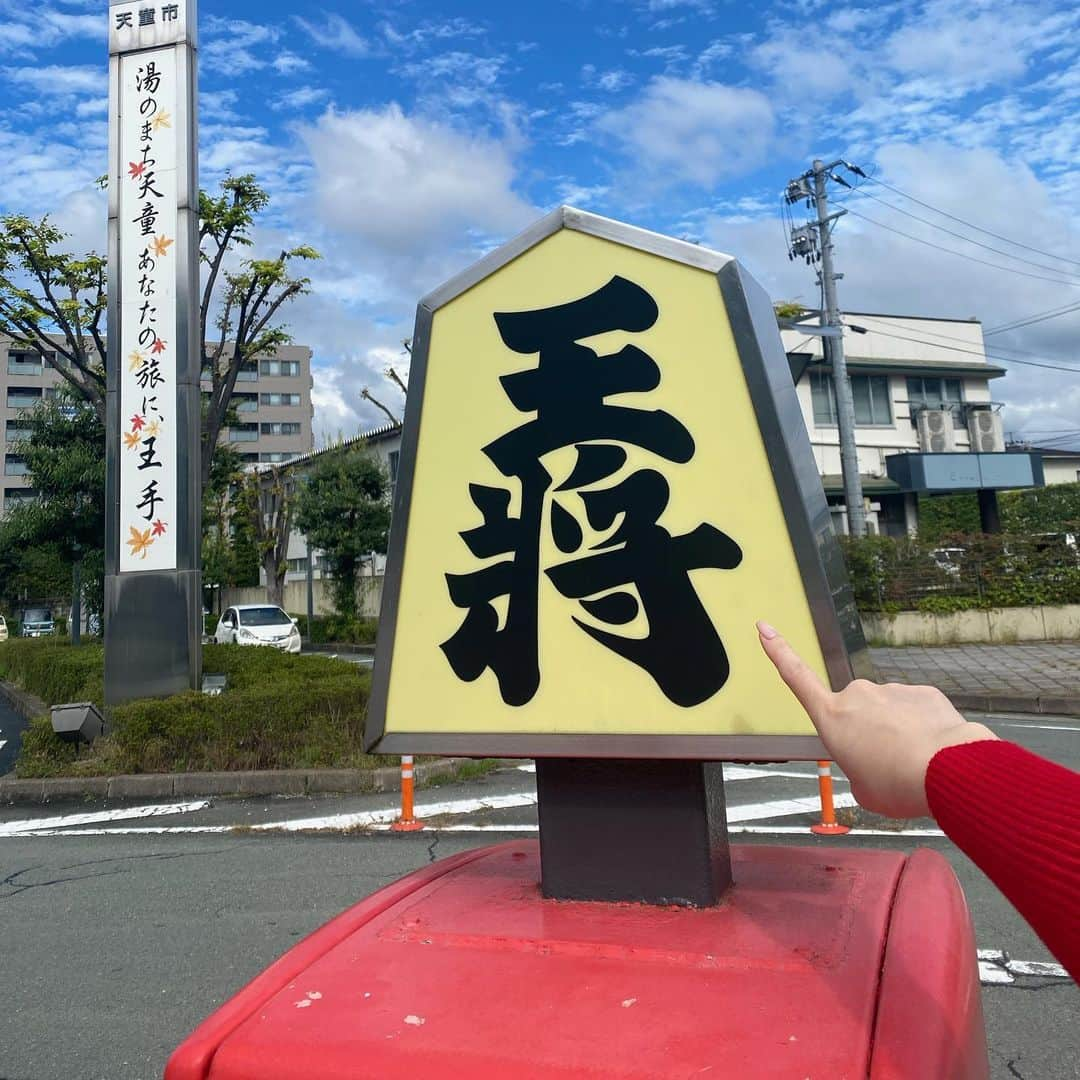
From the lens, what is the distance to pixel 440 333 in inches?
71.3

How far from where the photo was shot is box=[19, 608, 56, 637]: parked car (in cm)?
4662

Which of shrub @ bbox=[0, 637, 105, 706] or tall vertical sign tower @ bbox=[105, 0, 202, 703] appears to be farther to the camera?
shrub @ bbox=[0, 637, 105, 706]

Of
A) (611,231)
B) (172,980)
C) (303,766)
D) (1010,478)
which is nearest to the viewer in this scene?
(611,231)

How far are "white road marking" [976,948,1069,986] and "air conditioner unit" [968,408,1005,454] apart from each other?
96.8ft

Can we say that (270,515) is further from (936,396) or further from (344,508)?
(936,396)

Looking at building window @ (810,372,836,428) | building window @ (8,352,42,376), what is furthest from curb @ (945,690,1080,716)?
building window @ (8,352,42,376)

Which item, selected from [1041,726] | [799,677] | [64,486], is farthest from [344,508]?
[799,677]

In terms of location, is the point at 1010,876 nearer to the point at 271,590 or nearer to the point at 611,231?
the point at 611,231

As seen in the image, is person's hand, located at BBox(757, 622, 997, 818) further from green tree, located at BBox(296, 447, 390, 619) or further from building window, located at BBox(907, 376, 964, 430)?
building window, located at BBox(907, 376, 964, 430)

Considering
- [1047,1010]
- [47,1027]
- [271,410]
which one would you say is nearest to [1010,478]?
[1047,1010]

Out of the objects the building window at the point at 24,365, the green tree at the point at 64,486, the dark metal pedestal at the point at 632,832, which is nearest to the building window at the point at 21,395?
the building window at the point at 24,365

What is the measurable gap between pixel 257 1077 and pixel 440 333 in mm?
1288

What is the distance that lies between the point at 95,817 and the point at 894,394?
1089 inches

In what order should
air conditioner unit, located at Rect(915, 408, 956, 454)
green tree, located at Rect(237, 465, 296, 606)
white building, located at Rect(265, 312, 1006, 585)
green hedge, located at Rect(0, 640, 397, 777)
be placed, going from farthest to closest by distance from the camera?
green tree, located at Rect(237, 465, 296, 606), air conditioner unit, located at Rect(915, 408, 956, 454), white building, located at Rect(265, 312, 1006, 585), green hedge, located at Rect(0, 640, 397, 777)
